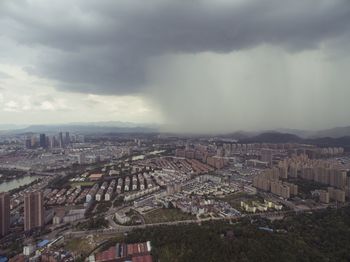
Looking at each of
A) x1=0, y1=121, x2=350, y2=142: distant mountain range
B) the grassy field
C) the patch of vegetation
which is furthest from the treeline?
x1=0, y1=121, x2=350, y2=142: distant mountain range

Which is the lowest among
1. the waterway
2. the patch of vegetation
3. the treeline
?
the waterway

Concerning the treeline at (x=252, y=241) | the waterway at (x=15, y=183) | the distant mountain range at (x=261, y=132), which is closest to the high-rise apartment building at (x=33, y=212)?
the treeline at (x=252, y=241)

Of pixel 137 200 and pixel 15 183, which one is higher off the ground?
pixel 137 200

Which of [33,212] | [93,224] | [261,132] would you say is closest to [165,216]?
[93,224]

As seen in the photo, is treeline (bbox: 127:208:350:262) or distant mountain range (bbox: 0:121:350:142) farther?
distant mountain range (bbox: 0:121:350:142)

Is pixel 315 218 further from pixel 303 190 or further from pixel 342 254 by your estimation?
pixel 303 190

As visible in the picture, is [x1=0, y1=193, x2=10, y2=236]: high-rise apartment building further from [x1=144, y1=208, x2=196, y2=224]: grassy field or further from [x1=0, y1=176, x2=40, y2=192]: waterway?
[x1=0, y1=176, x2=40, y2=192]: waterway

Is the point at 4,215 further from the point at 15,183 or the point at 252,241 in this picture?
the point at 15,183

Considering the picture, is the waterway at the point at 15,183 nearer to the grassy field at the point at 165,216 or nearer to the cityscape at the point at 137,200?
the cityscape at the point at 137,200
